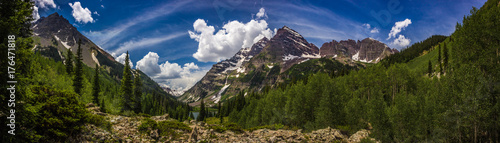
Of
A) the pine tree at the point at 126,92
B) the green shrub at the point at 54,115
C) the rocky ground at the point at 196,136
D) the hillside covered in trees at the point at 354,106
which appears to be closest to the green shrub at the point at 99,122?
the hillside covered in trees at the point at 354,106

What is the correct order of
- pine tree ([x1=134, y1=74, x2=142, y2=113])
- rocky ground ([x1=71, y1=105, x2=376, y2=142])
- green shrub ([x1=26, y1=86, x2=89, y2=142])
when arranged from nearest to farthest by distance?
green shrub ([x1=26, y1=86, x2=89, y2=142]), rocky ground ([x1=71, y1=105, x2=376, y2=142]), pine tree ([x1=134, y1=74, x2=142, y2=113])

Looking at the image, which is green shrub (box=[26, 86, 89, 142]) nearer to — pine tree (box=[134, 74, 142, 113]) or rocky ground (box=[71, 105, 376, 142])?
rocky ground (box=[71, 105, 376, 142])

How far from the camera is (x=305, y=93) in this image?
43312 mm

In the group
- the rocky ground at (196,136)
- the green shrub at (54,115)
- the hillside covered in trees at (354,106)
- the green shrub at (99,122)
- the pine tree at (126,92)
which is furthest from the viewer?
the pine tree at (126,92)

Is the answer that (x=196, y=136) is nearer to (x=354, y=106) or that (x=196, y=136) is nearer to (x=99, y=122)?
(x=99, y=122)

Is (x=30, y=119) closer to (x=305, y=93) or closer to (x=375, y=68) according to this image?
(x=305, y=93)

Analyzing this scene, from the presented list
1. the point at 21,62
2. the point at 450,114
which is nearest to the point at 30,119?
the point at 21,62

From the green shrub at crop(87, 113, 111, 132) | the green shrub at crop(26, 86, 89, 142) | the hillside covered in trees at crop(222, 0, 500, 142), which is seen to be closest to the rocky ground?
the green shrub at crop(87, 113, 111, 132)

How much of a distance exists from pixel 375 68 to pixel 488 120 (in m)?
52.2

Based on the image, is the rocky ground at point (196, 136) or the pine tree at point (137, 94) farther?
the pine tree at point (137, 94)

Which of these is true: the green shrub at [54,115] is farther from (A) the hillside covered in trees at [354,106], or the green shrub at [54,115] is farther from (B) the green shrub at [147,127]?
(B) the green shrub at [147,127]

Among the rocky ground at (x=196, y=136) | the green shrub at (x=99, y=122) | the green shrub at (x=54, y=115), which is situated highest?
the green shrub at (x=54, y=115)

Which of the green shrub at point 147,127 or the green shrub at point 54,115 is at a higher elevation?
the green shrub at point 54,115

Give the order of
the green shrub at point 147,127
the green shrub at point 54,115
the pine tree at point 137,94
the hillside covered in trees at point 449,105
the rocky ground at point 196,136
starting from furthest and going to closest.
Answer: the pine tree at point 137,94
the green shrub at point 147,127
the rocky ground at point 196,136
the hillside covered in trees at point 449,105
the green shrub at point 54,115
